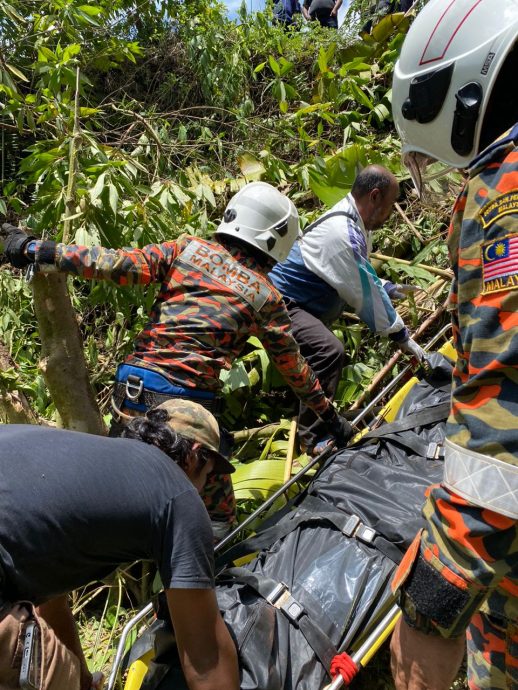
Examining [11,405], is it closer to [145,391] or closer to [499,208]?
[145,391]

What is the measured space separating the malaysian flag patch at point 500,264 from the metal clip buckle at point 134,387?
1840 mm

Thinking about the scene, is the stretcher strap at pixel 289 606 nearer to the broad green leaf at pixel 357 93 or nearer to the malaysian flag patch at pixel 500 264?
the malaysian flag patch at pixel 500 264

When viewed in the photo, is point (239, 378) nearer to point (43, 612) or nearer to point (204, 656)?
point (43, 612)

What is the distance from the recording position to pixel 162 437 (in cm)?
172

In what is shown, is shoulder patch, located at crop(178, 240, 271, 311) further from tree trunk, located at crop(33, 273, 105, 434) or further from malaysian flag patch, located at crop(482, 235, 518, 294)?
malaysian flag patch, located at crop(482, 235, 518, 294)

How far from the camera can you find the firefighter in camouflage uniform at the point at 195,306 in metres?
2.49

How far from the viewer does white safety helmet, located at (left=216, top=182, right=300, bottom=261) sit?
276 centimetres

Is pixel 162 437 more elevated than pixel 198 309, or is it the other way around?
pixel 198 309

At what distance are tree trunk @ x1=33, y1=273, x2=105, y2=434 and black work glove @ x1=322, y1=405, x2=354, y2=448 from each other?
122 centimetres

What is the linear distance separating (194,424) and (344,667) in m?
0.90

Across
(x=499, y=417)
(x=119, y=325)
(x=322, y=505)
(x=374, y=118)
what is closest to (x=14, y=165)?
(x=119, y=325)

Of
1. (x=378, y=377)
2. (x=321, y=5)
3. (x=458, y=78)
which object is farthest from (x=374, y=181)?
(x=321, y=5)

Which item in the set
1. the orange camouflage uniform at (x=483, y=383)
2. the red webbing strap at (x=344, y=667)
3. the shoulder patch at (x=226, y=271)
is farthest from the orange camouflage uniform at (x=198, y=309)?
the orange camouflage uniform at (x=483, y=383)

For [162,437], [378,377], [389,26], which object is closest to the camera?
[162,437]
